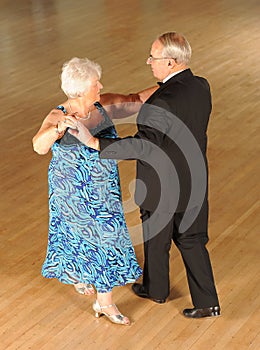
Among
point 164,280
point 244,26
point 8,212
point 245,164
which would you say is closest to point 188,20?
point 244,26

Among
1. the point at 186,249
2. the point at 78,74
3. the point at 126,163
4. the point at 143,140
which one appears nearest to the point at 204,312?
the point at 186,249

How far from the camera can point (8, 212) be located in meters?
5.05

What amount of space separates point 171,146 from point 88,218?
541 mm

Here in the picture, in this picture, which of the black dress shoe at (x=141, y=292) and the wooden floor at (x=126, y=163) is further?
the black dress shoe at (x=141, y=292)

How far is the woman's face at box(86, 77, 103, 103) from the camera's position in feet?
11.5

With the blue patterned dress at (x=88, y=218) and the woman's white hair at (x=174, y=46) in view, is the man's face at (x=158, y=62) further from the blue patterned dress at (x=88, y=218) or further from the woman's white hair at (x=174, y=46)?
the blue patterned dress at (x=88, y=218)

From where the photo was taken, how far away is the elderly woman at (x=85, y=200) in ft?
11.7

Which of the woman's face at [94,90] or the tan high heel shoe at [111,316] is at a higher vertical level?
the woman's face at [94,90]

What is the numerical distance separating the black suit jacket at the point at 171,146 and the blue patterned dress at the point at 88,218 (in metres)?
0.17

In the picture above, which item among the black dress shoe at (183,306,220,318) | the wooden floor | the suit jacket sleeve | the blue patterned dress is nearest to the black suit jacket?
the suit jacket sleeve

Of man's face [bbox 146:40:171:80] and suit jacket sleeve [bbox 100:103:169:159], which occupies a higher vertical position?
man's face [bbox 146:40:171:80]

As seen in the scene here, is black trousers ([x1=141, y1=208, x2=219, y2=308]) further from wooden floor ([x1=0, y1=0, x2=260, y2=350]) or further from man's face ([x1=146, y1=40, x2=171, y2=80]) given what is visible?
man's face ([x1=146, y1=40, x2=171, y2=80])

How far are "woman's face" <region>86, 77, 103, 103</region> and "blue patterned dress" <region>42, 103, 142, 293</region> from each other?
18 cm

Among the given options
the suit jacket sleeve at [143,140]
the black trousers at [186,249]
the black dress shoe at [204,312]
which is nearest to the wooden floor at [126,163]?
the black dress shoe at [204,312]
